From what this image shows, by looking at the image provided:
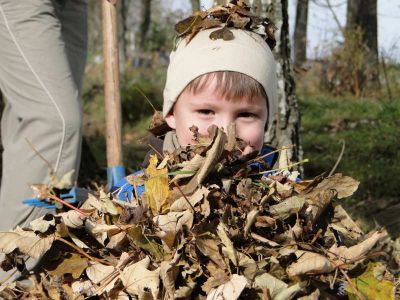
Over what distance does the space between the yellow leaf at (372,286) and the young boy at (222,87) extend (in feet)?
2.34

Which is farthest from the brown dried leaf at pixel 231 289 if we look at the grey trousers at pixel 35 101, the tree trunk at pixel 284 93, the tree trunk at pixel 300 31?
the tree trunk at pixel 300 31

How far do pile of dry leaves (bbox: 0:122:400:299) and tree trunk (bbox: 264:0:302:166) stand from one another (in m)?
1.92

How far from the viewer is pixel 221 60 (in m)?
2.50

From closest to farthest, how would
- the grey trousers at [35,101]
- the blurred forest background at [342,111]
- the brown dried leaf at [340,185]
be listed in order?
the brown dried leaf at [340,185]
the grey trousers at [35,101]
the blurred forest background at [342,111]

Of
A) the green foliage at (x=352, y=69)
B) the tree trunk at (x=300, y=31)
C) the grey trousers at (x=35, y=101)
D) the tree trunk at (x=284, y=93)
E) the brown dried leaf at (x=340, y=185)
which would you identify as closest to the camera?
the brown dried leaf at (x=340, y=185)

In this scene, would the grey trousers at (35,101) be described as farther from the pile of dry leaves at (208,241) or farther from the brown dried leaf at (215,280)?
the brown dried leaf at (215,280)

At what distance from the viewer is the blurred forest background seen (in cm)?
525

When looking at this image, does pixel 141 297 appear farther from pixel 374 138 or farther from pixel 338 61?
pixel 338 61

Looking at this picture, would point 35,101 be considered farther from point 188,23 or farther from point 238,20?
point 238,20

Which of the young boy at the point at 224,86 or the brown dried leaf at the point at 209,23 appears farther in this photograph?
the brown dried leaf at the point at 209,23

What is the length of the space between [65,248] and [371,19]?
11524 millimetres

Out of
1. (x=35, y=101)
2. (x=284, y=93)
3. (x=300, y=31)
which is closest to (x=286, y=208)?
(x=35, y=101)

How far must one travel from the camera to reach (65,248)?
2033 mm

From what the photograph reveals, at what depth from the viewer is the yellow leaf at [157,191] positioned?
191 cm
